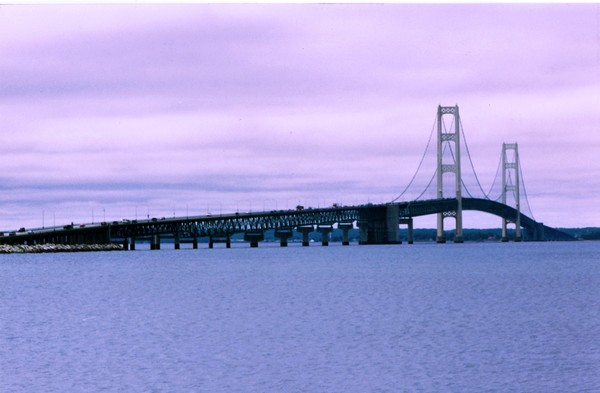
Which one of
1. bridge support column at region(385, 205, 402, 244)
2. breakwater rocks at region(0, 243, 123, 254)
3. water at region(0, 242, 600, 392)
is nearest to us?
water at region(0, 242, 600, 392)

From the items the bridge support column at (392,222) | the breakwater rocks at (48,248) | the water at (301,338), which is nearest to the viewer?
the water at (301,338)

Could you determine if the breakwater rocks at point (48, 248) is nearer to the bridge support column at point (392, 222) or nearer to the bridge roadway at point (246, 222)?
the bridge roadway at point (246, 222)

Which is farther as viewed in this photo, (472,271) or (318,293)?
(472,271)

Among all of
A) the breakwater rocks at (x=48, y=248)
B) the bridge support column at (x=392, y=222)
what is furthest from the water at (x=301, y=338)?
the bridge support column at (x=392, y=222)

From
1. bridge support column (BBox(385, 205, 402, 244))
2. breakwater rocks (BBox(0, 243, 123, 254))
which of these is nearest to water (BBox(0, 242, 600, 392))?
breakwater rocks (BBox(0, 243, 123, 254))

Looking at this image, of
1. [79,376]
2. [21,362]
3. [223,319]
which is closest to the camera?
[79,376]

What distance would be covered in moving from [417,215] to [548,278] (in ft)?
342

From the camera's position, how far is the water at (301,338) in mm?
30672

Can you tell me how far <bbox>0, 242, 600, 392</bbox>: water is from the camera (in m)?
30.7

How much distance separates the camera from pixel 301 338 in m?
40.5

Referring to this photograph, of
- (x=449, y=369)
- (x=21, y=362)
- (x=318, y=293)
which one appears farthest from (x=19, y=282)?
(x=449, y=369)

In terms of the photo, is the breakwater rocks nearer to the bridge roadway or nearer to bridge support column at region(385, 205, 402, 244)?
the bridge roadway

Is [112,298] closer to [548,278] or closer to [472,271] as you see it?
[548,278]

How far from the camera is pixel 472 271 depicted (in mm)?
100125
